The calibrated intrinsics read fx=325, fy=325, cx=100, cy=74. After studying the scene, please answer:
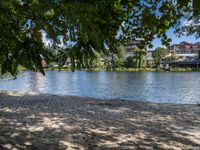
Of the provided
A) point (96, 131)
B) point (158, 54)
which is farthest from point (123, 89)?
point (158, 54)

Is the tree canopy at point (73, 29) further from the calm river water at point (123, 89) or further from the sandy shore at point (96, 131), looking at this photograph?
the calm river water at point (123, 89)

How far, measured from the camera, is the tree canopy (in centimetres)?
380

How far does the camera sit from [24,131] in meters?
9.00

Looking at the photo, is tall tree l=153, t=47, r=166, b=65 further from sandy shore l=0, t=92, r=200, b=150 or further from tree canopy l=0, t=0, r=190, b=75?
tree canopy l=0, t=0, r=190, b=75

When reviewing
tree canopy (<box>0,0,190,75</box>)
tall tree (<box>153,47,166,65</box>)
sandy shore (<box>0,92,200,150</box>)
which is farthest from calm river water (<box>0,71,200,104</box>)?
tall tree (<box>153,47,166,65</box>)

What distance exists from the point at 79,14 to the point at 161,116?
9.98 meters

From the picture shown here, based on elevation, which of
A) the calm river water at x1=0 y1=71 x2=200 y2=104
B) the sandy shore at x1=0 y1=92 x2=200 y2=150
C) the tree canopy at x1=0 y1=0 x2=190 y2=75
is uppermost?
the tree canopy at x1=0 y1=0 x2=190 y2=75

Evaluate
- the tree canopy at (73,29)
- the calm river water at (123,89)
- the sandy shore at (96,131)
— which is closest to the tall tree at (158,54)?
the calm river water at (123,89)

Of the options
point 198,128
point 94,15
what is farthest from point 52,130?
point 94,15

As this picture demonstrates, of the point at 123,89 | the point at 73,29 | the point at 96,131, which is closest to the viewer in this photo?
the point at 73,29

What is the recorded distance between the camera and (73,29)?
376cm

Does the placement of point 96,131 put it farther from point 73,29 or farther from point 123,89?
point 123,89

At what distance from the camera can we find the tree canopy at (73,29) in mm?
3799

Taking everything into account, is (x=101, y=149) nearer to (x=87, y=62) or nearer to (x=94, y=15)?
(x=87, y=62)
